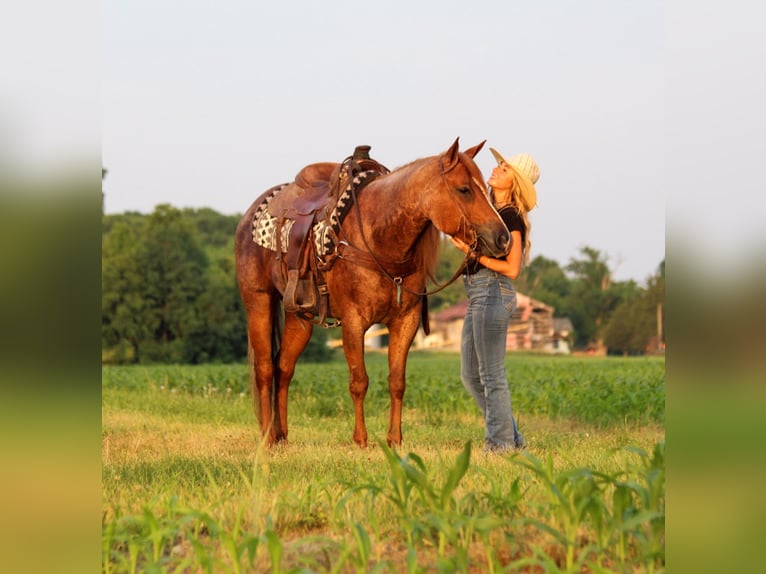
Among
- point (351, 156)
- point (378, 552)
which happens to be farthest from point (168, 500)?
point (351, 156)

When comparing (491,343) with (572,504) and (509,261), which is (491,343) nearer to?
(509,261)

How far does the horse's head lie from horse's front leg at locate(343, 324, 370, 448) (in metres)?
1.31

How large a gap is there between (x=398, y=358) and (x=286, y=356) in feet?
5.02

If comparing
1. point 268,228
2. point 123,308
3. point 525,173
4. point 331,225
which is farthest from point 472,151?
point 123,308

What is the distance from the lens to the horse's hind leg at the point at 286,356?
903 cm

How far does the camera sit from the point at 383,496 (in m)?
5.25

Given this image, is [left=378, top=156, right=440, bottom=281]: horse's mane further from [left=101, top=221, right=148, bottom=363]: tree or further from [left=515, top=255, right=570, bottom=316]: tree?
[left=515, top=255, right=570, bottom=316]: tree

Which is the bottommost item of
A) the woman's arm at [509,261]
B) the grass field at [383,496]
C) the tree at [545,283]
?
the grass field at [383,496]

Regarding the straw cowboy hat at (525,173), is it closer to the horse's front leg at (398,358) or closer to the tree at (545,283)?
the horse's front leg at (398,358)

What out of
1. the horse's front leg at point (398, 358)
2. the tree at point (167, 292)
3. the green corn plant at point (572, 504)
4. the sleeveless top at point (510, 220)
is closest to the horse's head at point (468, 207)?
the sleeveless top at point (510, 220)

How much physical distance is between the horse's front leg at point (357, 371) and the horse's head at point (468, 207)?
4.29 feet

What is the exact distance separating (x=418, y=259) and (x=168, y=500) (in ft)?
11.4
